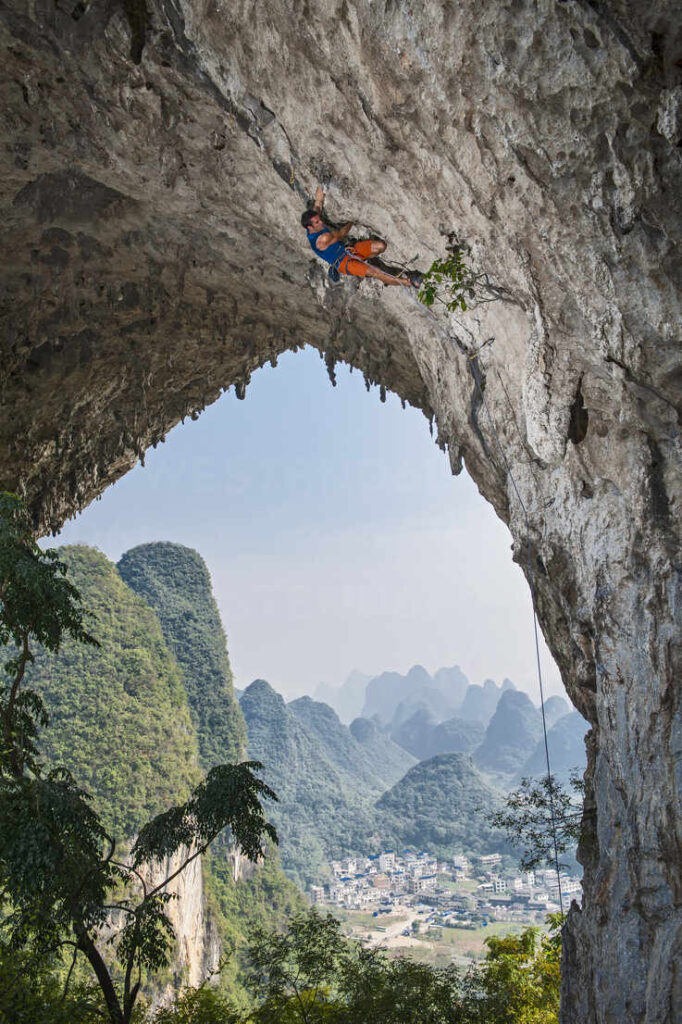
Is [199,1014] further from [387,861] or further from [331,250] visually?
[387,861]

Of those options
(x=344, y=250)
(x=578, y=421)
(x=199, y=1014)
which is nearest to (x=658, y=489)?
(x=578, y=421)

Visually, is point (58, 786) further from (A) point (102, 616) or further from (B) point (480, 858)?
(B) point (480, 858)

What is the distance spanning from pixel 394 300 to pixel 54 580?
4.04 meters

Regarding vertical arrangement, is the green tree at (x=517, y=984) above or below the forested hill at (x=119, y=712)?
below

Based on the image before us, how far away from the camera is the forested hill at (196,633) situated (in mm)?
36438

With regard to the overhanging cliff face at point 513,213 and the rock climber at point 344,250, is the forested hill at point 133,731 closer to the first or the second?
the overhanging cliff face at point 513,213

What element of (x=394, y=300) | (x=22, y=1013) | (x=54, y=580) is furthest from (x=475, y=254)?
(x=22, y=1013)

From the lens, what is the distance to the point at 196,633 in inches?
1551

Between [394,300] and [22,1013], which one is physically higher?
[394,300]

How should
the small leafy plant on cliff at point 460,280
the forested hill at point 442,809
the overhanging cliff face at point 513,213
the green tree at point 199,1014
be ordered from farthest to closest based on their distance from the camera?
the forested hill at point 442,809 → the green tree at point 199,1014 → the small leafy plant on cliff at point 460,280 → the overhanging cliff face at point 513,213

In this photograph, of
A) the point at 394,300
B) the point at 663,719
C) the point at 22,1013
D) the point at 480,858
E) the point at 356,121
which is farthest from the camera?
the point at 480,858

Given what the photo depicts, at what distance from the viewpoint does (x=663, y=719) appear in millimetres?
4371

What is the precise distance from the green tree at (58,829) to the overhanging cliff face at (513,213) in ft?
9.47

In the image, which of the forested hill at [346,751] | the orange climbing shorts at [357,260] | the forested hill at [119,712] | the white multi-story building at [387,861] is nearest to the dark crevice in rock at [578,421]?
the orange climbing shorts at [357,260]
